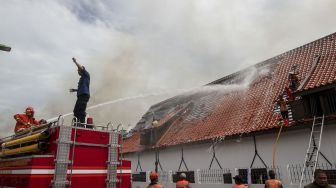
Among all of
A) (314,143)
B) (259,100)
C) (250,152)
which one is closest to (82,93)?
(250,152)

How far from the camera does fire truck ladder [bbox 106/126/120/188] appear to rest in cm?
675

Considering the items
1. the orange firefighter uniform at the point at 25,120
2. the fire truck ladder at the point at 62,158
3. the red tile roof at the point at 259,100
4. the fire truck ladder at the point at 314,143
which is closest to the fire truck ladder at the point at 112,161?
the fire truck ladder at the point at 62,158

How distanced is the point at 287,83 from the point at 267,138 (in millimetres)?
3345

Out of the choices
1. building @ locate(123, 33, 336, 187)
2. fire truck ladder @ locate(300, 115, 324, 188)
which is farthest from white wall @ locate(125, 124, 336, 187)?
fire truck ladder @ locate(300, 115, 324, 188)

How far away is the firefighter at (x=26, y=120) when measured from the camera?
28.0ft

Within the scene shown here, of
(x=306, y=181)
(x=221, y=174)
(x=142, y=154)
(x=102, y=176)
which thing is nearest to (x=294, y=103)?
(x=306, y=181)

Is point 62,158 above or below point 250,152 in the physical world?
below

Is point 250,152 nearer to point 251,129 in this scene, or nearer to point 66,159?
point 251,129

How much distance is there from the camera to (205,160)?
47.5ft

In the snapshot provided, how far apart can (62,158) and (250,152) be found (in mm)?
8666

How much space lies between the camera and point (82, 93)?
769 cm

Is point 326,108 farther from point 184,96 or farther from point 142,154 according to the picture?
point 184,96

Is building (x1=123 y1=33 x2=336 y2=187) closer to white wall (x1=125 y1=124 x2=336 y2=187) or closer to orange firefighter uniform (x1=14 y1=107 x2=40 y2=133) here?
white wall (x1=125 y1=124 x2=336 y2=187)

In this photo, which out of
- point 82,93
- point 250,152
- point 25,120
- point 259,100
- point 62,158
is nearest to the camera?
point 62,158
